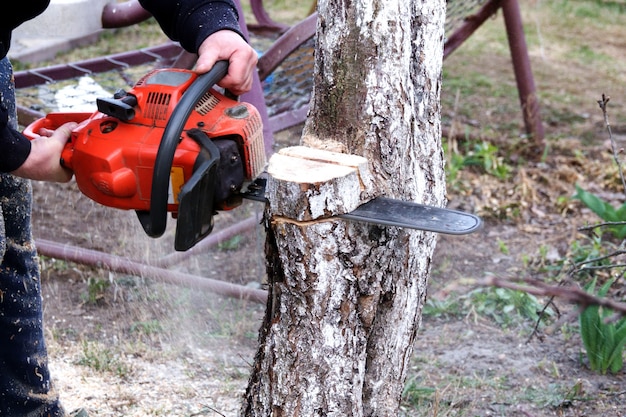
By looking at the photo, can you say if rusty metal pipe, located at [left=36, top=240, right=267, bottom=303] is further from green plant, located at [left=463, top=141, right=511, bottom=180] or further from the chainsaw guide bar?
green plant, located at [left=463, top=141, right=511, bottom=180]

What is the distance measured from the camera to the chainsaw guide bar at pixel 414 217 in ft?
4.50

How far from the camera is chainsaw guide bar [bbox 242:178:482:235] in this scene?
137 cm

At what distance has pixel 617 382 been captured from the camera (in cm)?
232

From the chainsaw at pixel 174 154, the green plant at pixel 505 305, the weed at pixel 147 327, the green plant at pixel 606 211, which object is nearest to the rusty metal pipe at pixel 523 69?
the green plant at pixel 606 211

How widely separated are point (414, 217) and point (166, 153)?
50 centimetres

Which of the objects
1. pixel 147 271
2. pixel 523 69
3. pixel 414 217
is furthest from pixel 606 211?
pixel 414 217

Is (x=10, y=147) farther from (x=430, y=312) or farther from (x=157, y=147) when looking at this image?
(x=430, y=312)

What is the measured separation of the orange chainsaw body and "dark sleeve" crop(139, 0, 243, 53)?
0.17m

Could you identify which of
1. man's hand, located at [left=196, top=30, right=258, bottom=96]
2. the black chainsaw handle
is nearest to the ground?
the black chainsaw handle

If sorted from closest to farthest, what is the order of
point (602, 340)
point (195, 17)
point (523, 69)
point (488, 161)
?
point (195, 17), point (602, 340), point (488, 161), point (523, 69)

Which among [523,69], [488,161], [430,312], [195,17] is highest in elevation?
[195,17]

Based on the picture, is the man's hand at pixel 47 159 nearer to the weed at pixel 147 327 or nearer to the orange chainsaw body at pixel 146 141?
the orange chainsaw body at pixel 146 141

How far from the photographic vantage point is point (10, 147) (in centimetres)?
154

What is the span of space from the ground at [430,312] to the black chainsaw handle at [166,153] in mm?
579
